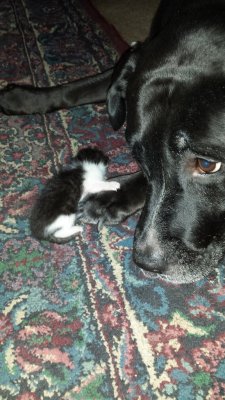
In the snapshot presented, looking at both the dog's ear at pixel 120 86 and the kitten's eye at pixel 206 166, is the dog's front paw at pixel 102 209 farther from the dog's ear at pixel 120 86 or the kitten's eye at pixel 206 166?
the kitten's eye at pixel 206 166

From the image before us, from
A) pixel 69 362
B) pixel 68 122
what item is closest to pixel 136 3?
pixel 68 122

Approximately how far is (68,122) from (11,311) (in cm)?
107

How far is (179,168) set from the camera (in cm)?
139

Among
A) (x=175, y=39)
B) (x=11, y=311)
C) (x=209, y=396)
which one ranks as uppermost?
(x=175, y=39)

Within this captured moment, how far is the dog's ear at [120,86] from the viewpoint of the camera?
5.79 feet

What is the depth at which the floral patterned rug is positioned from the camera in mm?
1373

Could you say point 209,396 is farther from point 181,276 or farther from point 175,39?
point 175,39

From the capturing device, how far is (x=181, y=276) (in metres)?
1.54

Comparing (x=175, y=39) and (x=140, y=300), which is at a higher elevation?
(x=175, y=39)

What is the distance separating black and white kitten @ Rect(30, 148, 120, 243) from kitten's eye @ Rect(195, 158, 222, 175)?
0.57 metres

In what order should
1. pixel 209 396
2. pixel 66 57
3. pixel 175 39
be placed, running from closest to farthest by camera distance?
pixel 209 396
pixel 175 39
pixel 66 57

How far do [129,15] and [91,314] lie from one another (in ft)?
8.78

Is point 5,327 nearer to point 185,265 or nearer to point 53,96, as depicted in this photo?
point 185,265

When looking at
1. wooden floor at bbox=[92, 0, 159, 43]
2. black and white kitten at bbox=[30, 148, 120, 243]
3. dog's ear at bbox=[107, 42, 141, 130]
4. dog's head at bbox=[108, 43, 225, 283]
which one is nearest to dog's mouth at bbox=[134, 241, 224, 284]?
dog's head at bbox=[108, 43, 225, 283]
